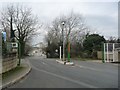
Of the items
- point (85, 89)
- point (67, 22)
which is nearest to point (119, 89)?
point (85, 89)

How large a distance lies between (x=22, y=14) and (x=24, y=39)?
7941mm

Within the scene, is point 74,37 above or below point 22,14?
below

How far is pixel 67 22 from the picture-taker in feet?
309

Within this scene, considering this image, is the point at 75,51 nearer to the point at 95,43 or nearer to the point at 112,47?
the point at 95,43

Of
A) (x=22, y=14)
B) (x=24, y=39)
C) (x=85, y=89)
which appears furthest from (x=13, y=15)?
(x=85, y=89)

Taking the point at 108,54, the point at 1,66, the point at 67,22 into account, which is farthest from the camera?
the point at 67,22

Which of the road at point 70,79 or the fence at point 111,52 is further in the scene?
the fence at point 111,52

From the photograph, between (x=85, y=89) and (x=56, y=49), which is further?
(x=56, y=49)

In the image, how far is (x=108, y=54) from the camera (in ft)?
158

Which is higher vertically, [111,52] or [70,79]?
[111,52]

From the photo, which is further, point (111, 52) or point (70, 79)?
point (111, 52)

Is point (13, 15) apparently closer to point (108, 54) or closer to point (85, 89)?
point (108, 54)

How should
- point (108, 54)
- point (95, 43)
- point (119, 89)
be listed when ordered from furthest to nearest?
point (95, 43), point (108, 54), point (119, 89)

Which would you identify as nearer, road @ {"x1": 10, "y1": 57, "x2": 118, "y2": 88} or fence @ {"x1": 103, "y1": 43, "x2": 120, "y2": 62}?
road @ {"x1": 10, "y1": 57, "x2": 118, "y2": 88}
